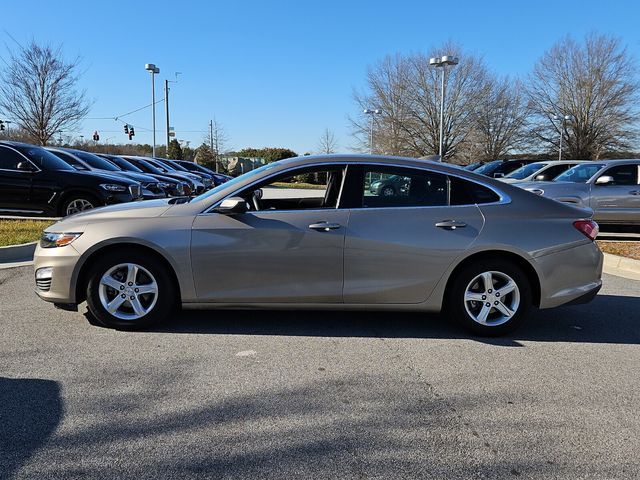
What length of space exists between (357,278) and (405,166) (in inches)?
43.7

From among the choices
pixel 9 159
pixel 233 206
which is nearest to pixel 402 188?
pixel 233 206

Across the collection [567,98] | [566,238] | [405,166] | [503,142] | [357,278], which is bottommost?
[357,278]

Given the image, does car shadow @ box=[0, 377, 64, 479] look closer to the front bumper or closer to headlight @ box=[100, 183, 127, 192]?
the front bumper

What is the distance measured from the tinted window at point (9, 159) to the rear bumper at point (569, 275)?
9827mm

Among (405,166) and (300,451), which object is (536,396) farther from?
(405,166)

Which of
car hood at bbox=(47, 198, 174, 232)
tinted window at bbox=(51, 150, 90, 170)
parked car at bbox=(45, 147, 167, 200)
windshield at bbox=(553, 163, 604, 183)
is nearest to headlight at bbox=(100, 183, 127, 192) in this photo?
parked car at bbox=(45, 147, 167, 200)

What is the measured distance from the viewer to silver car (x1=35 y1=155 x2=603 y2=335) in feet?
14.4

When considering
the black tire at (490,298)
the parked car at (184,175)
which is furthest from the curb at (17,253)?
the parked car at (184,175)

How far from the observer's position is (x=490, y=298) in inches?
177

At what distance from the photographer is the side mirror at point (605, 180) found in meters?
9.82

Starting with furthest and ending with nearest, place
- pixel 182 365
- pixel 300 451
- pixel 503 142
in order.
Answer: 1. pixel 503 142
2. pixel 182 365
3. pixel 300 451

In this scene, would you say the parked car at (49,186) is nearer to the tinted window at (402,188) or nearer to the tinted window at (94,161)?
the tinted window at (94,161)

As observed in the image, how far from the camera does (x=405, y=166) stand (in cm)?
461

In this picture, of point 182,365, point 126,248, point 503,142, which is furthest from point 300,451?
point 503,142
